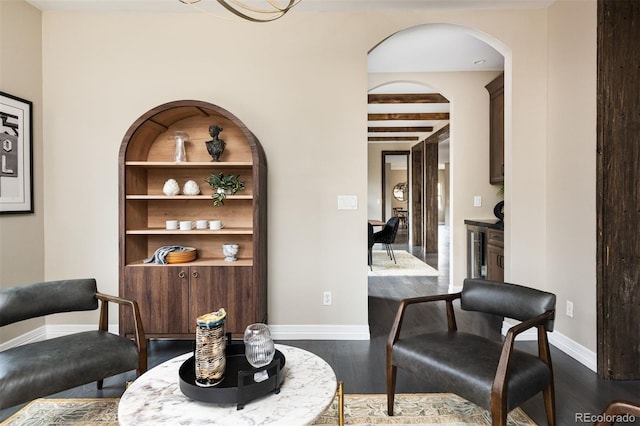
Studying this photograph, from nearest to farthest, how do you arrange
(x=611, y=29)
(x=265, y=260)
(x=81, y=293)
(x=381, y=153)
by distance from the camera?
1. (x=81, y=293)
2. (x=611, y=29)
3. (x=265, y=260)
4. (x=381, y=153)

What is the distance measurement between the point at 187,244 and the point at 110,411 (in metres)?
1.34

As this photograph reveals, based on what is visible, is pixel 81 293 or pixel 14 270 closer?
pixel 81 293

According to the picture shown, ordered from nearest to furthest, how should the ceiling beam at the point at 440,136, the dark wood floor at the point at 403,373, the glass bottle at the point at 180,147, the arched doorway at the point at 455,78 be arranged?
the dark wood floor at the point at 403,373 → the glass bottle at the point at 180,147 → the arched doorway at the point at 455,78 → the ceiling beam at the point at 440,136

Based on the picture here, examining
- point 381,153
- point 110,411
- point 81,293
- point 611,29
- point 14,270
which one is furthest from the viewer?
point 381,153

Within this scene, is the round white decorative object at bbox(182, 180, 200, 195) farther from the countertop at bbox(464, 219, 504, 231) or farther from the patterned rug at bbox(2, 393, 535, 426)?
the countertop at bbox(464, 219, 504, 231)

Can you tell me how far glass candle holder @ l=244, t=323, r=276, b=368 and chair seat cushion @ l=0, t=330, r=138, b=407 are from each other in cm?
82

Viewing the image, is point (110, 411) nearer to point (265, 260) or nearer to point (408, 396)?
point (265, 260)

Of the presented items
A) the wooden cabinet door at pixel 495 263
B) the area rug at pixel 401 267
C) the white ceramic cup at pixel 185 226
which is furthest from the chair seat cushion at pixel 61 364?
the area rug at pixel 401 267

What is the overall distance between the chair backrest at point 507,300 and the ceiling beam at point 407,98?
163 inches

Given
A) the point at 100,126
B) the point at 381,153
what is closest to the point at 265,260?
the point at 100,126

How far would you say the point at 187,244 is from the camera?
2.99m

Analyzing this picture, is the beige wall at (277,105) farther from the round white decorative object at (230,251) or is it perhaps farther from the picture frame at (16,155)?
the round white decorative object at (230,251)

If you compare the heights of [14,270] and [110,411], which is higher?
[14,270]

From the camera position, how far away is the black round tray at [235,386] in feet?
4.08
